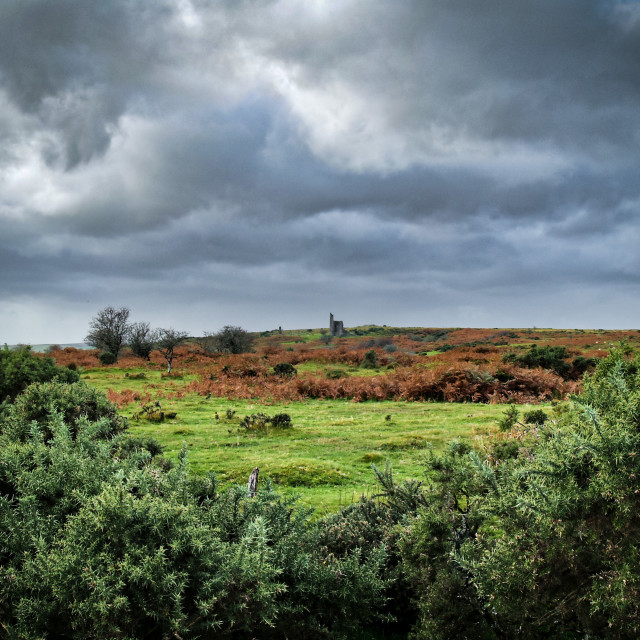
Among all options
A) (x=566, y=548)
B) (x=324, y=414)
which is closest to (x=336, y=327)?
(x=324, y=414)

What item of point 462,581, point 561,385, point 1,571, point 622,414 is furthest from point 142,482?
point 561,385

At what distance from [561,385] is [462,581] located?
24353 millimetres

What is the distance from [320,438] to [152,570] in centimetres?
1248

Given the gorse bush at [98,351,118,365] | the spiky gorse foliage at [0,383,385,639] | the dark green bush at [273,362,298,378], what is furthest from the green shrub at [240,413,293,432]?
the gorse bush at [98,351,118,365]

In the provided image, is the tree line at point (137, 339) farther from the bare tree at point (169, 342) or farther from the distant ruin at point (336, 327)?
the distant ruin at point (336, 327)

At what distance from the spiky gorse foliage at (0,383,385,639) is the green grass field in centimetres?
142

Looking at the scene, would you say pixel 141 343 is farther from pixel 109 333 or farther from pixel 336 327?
pixel 336 327

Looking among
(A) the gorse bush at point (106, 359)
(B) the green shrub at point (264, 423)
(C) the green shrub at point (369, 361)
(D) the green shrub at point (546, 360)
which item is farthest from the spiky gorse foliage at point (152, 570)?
(A) the gorse bush at point (106, 359)

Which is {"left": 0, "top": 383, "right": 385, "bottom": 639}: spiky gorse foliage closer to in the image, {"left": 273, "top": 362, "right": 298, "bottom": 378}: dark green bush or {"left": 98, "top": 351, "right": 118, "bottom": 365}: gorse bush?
{"left": 273, "top": 362, "right": 298, "bottom": 378}: dark green bush

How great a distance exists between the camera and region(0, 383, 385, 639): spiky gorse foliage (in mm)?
3090

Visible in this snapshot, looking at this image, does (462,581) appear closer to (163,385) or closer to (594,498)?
(594,498)

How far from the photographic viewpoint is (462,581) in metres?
3.79

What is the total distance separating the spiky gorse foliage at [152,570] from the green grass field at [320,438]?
1.42 metres

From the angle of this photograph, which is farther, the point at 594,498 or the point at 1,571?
the point at 1,571
